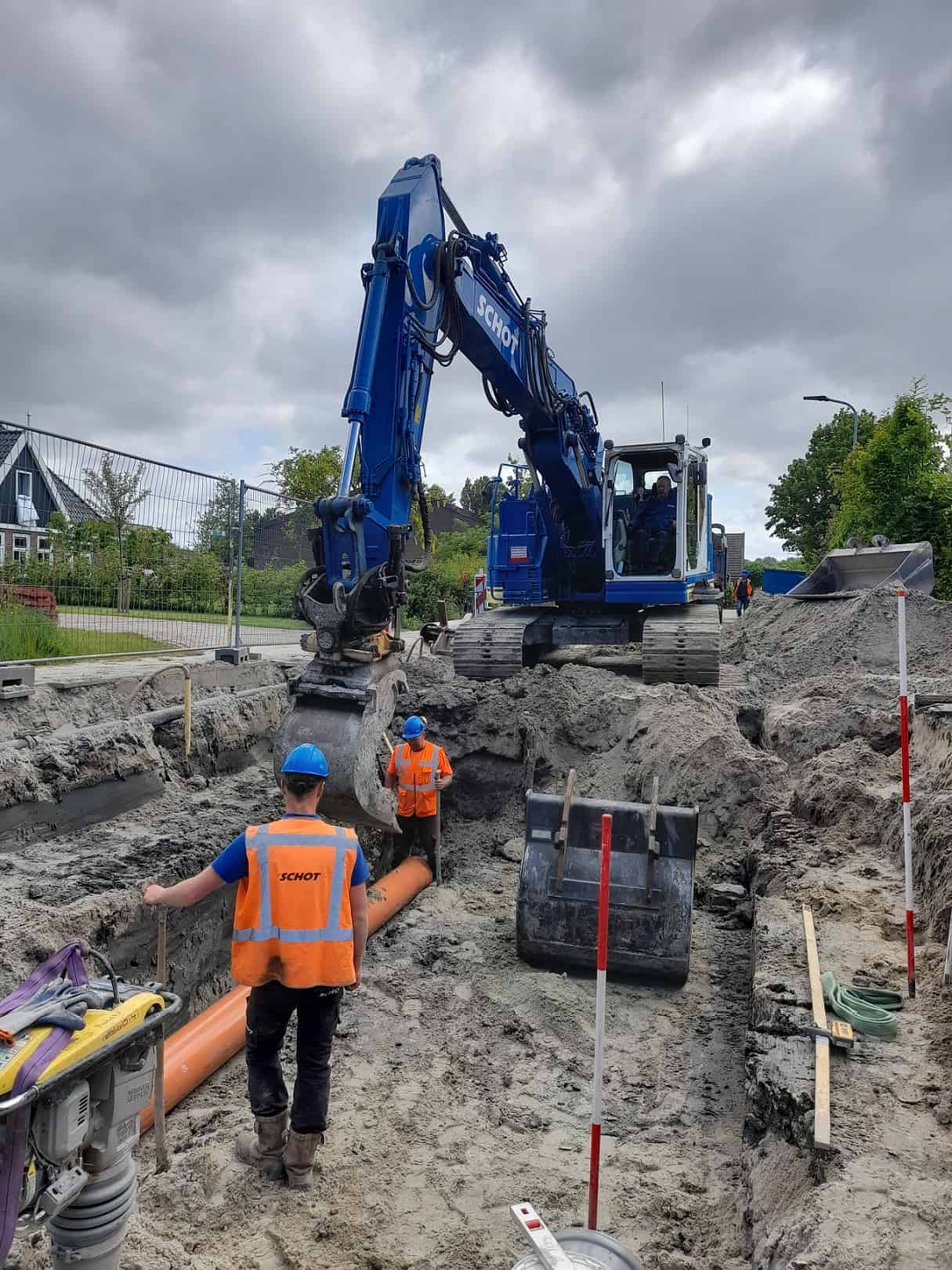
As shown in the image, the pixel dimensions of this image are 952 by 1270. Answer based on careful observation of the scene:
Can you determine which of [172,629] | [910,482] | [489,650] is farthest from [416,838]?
[910,482]

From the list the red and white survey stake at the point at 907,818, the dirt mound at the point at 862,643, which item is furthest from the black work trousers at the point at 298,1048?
the dirt mound at the point at 862,643

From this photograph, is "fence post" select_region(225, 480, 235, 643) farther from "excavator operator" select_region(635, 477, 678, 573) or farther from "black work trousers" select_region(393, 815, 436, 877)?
"excavator operator" select_region(635, 477, 678, 573)

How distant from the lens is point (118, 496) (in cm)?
833

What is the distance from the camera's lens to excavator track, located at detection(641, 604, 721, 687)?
9.23 m

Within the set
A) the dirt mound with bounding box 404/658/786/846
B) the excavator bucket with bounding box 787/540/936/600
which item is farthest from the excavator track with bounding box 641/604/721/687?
the excavator bucket with bounding box 787/540/936/600

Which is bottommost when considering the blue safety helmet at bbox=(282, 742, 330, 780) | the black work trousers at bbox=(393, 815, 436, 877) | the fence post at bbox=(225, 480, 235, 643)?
the black work trousers at bbox=(393, 815, 436, 877)

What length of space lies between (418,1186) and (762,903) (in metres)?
2.55

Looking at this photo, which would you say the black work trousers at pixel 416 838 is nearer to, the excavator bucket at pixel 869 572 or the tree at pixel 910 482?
the excavator bucket at pixel 869 572

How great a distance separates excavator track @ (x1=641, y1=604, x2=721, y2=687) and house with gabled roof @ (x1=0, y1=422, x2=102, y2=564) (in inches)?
232

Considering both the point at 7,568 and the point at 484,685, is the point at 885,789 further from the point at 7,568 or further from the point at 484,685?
the point at 7,568

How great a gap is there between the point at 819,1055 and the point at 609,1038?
57.7 inches

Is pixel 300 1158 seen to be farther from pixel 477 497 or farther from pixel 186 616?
pixel 477 497

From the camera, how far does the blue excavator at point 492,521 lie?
525 centimetres

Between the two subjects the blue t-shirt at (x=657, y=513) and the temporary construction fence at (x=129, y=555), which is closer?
the temporary construction fence at (x=129, y=555)
